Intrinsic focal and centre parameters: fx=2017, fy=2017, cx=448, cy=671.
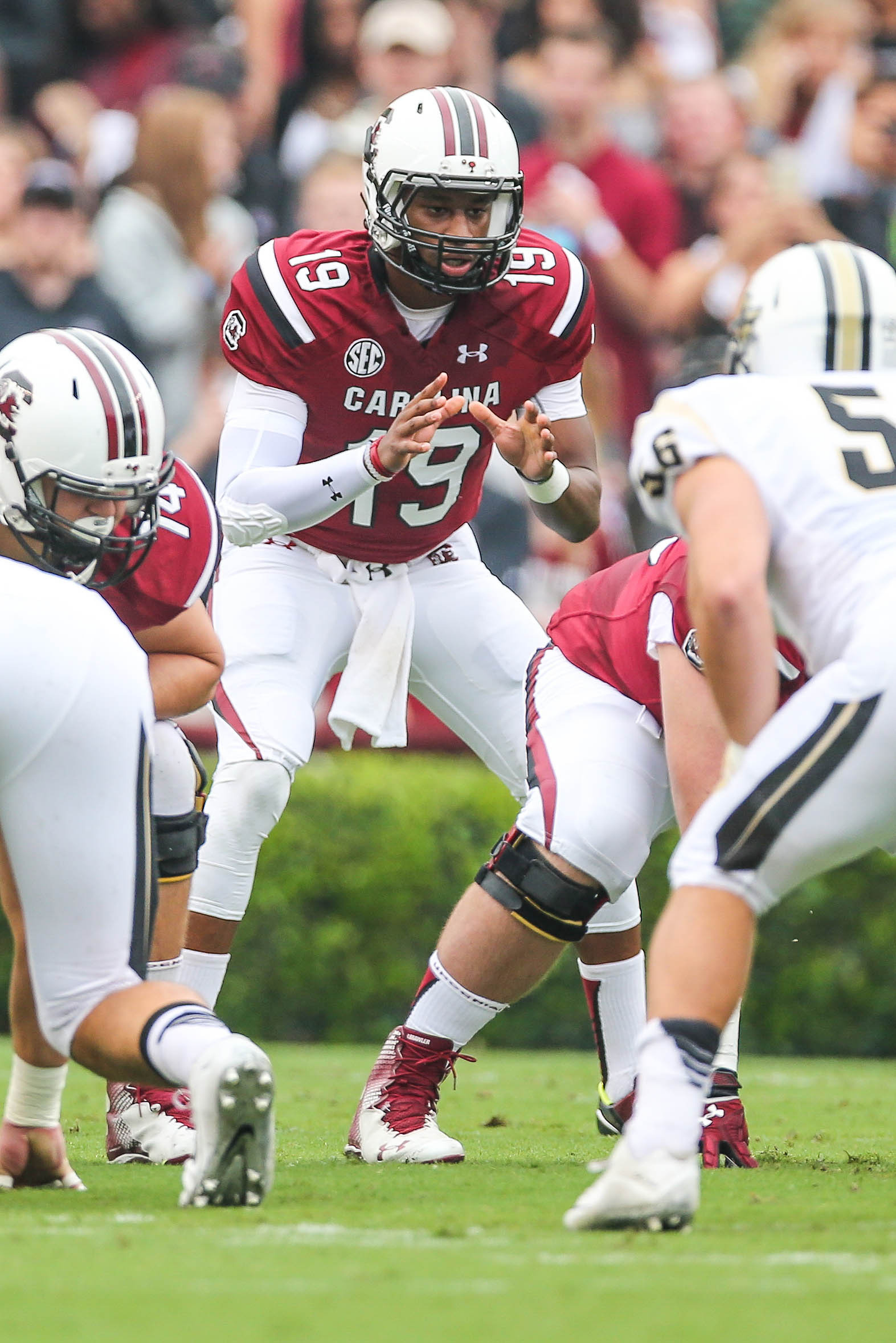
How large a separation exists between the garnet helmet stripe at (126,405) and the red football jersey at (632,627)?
3.87ft

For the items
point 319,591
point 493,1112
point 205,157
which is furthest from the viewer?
point 205,157

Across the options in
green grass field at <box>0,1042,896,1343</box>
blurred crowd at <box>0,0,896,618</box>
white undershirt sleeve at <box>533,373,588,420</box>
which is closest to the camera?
green grass field at <box>0,1042,896,1343</box>

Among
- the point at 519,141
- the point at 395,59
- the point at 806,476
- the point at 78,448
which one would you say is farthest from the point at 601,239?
the point at 806,476

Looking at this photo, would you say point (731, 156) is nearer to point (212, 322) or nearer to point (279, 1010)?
point (212, 322)

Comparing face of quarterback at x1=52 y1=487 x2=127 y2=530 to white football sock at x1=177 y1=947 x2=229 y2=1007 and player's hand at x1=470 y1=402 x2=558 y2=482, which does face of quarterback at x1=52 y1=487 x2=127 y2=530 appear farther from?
white football sock at x1=177 y1=947 x2=229 y2=1007

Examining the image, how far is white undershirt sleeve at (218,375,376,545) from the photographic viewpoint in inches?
181

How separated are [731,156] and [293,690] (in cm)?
638

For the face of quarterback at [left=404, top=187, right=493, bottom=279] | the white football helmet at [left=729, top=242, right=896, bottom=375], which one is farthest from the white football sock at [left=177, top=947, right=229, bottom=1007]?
the white football helmet at [left=729, top=242, right=896, bottom=375]

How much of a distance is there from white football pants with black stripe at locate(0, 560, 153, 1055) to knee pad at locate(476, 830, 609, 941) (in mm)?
1107

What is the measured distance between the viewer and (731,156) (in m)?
10.3

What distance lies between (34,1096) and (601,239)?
A: 22.5ft

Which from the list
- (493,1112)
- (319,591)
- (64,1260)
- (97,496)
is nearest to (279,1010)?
(493,1112)

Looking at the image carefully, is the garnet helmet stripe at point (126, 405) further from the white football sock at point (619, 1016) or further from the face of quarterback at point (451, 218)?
the white football sock at point (619, 1016)

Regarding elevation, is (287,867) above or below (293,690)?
below
